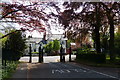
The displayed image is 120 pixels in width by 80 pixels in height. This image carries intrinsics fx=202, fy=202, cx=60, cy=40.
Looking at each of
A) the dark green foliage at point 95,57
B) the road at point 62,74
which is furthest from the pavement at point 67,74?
the dark green foliage at point 95,57

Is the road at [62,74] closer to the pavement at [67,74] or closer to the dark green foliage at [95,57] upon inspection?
the pavement at [67,74]

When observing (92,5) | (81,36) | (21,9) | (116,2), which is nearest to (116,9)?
(116,2)

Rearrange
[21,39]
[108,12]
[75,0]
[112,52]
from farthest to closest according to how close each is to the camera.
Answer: [21,39] → [112,52] → [108,12] → [75,0]

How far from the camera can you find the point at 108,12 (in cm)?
2147

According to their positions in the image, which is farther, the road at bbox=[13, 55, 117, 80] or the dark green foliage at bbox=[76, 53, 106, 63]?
the dark green foliage at bbox=[76, 53, 106, 63]

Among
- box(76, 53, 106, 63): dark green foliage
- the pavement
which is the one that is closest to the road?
the pavement

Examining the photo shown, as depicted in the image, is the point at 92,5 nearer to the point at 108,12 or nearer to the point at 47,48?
the point at 108,12

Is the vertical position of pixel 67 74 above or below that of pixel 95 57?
below

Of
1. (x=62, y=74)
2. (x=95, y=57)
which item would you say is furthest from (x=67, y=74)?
(x=95, y=57)

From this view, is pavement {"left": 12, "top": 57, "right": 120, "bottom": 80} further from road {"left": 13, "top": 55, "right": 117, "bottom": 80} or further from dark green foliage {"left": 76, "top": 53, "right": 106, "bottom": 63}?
dark green foliage {"left": 76, "top": 53, "right": 106, "bottom": 63}

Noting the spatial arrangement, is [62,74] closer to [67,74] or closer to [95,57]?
[67,74]

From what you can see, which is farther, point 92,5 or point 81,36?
point 81,36

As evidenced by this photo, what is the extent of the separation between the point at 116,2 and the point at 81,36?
25.6ft

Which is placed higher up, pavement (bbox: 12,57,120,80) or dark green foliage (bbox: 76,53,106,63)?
dark green foliage (bbox: 76,53,106,63)
